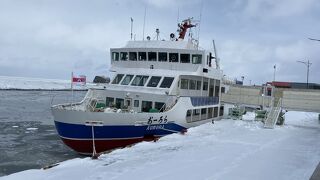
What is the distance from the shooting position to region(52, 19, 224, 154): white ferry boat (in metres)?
17.5

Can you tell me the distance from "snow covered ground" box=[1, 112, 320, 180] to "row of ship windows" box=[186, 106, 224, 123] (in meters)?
4.03

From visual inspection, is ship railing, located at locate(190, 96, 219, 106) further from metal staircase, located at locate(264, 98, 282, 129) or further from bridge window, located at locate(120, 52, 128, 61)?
bridge window, located at locate(120, 52, 128, 61)

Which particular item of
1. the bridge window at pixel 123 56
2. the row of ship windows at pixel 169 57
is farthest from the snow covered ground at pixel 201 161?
the bridge window at pixel 123 56

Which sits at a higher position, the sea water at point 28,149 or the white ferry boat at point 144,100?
the white ferry boat at point 144,100

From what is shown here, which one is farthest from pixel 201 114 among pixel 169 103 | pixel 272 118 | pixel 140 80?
pixel 140 80

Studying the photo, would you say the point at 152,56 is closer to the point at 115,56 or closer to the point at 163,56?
the point at 163,56

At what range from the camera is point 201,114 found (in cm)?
2505

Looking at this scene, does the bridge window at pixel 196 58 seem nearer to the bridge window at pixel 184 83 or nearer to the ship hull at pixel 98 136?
the bridge window at pixel 184 83

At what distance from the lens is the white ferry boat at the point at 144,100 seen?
17547 mm

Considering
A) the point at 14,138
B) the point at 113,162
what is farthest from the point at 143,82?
the point at 113,162

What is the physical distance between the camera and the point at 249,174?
10844 millimetres

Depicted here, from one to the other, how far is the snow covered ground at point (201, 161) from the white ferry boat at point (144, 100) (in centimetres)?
196

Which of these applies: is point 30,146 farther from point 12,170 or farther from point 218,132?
point 218,132

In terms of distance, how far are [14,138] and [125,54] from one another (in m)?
8.63
